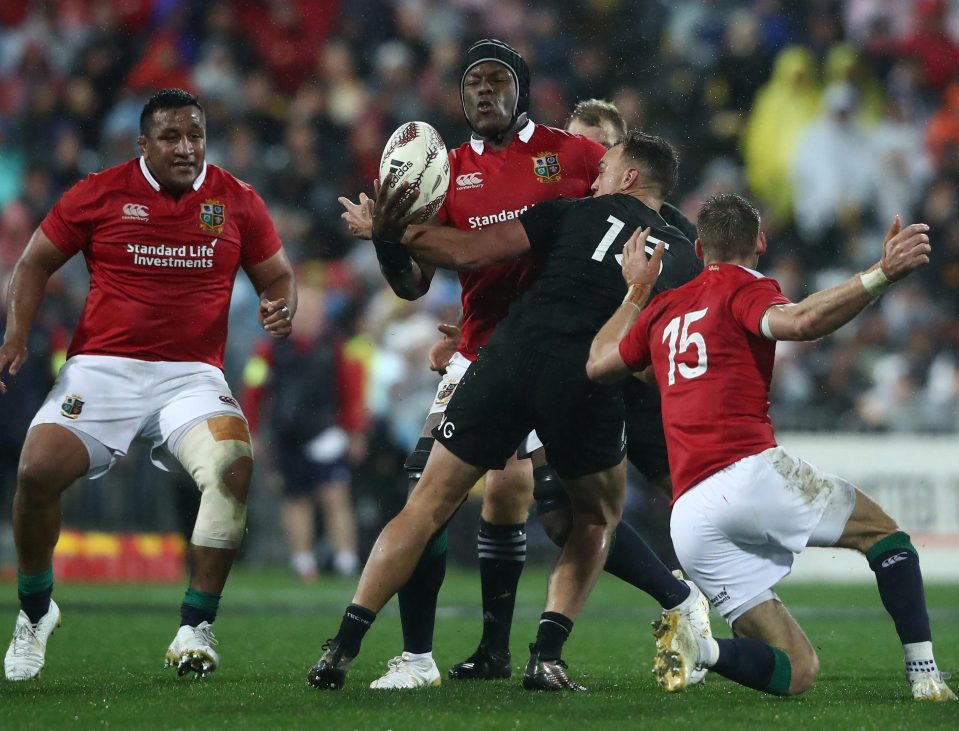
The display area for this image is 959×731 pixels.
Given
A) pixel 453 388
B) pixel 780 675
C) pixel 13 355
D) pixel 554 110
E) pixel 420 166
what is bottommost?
pixel 780 675

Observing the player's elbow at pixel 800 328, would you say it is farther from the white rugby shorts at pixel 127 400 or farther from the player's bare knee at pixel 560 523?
the white rugby shorts at pixel 127 400

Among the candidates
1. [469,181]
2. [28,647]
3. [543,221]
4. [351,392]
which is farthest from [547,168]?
[351,392]

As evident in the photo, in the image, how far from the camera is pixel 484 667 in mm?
6594

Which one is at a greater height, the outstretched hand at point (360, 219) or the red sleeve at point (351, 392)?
the outstretched hand at point (360, 219)

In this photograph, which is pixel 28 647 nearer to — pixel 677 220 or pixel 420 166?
pixel 420 166

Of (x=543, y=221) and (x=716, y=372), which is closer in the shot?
(x=716, y=372)

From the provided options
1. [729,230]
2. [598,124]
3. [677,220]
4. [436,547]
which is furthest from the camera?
[598,124]

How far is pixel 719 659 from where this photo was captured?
5.16m

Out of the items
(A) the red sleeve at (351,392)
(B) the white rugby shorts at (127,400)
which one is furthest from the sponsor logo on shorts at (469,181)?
(A) the red sleeve at (351,392)

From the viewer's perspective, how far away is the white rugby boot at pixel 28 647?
6331 mm

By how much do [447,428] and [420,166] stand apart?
1.02m

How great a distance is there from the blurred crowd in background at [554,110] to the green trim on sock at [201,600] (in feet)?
25.7

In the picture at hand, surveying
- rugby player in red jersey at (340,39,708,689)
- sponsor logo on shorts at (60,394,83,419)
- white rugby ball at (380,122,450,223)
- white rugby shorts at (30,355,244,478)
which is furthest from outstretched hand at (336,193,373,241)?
sponsor logo on shorts at (60,394,83,419)

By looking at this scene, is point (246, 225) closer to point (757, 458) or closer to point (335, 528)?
point (757, 458)
